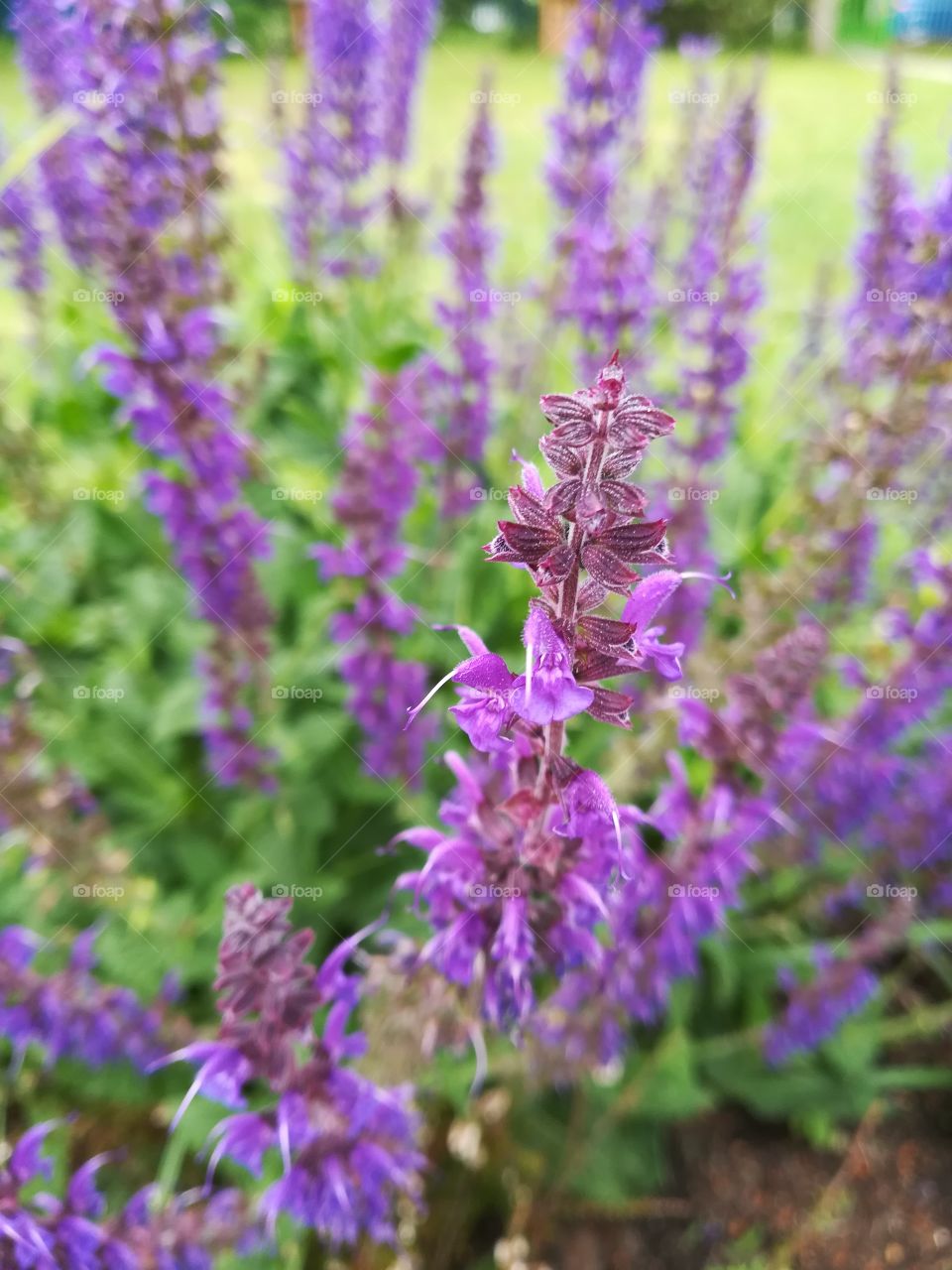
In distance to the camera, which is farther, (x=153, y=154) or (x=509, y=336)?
(x=509, y=336)

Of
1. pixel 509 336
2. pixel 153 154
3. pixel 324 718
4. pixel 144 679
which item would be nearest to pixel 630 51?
pixel 509 336

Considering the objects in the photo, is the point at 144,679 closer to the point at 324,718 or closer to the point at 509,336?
the point at 324,718

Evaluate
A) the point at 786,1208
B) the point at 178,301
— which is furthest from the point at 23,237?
the point at 786,1208

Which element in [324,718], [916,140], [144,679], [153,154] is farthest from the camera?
[916,140]

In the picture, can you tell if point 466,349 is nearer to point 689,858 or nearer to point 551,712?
point 689,858

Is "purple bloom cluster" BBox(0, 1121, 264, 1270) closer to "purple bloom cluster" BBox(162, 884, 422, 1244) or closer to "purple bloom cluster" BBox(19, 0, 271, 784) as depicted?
"purple bloom cluster" BBox(162, 884, 422, 1244)

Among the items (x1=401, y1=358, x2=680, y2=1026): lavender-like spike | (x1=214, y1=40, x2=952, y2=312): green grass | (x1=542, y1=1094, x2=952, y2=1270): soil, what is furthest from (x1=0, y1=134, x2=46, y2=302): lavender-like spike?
(x1=542, y1=1094, x2=952, y2=1270): soil

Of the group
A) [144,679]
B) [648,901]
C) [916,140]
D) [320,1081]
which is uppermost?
→ [916,140]
